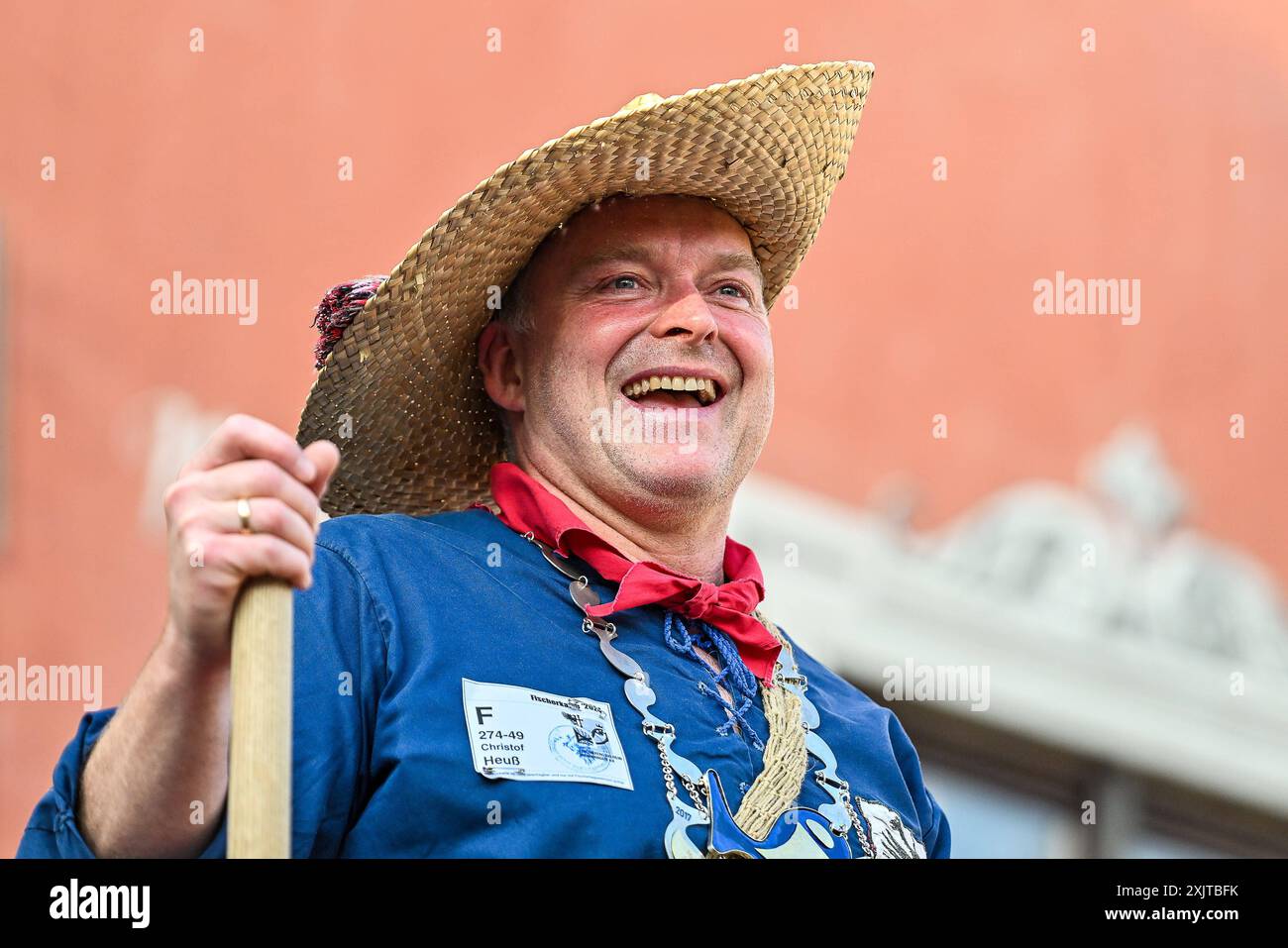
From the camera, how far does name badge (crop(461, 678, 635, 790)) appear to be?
1808mm

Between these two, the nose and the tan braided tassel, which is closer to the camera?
the tan braided tassel

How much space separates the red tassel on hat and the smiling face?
0.17 meters

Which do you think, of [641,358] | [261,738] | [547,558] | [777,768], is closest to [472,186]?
[641,358]

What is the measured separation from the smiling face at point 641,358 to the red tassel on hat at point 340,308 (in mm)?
171

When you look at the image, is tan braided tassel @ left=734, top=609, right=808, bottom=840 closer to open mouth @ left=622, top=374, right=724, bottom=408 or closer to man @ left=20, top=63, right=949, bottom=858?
man @ left=20, top=63, right=949, bottom=858

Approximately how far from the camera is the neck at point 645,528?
7.38ft

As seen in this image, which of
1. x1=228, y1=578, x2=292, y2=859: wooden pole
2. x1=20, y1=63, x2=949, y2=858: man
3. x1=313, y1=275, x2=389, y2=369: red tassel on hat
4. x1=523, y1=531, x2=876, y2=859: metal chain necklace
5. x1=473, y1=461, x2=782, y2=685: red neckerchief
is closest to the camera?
x1=228, y1=578, x2=292, y2=859: wooden pole

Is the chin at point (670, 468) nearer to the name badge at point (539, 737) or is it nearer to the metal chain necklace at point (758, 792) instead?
the metal chain necklace at point (758, 792)

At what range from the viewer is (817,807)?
78.7 inches

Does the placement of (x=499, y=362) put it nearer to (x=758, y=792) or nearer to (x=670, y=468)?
(x=670, y=468)

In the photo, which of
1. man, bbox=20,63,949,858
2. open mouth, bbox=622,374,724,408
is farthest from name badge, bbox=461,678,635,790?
open mouth, bbox=622,374,724,408

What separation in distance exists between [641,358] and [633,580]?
311 millimetres
